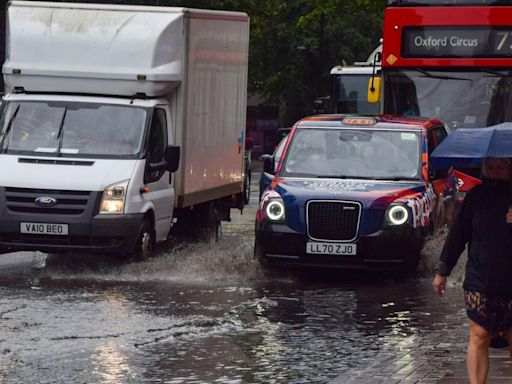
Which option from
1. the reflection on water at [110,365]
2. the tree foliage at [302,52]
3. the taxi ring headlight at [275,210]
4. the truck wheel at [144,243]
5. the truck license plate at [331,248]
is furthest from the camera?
the tree foliage at [302,52]

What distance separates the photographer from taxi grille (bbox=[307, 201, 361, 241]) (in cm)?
1606

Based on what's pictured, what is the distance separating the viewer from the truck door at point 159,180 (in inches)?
685

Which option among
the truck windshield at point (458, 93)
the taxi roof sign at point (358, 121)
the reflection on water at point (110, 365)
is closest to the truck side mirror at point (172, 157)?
the taxi roof sign at point (358, 121)

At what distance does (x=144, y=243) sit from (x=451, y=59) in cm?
645

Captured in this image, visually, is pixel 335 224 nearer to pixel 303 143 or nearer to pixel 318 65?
pixel 303 143

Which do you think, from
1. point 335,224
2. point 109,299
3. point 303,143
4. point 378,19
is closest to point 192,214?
point 303,143

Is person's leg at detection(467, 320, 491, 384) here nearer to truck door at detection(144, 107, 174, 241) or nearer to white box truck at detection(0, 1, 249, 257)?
white box truck at detection(0, 1, 249, 257)

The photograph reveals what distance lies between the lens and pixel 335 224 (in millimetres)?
16094

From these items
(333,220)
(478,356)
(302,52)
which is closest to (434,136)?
(333,220)

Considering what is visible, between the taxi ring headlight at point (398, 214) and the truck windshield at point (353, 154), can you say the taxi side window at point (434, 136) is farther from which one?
the taxi ring headlight at point (398, 214)

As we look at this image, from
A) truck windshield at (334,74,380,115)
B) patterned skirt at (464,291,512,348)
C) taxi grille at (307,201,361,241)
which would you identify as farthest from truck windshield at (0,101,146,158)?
truck windshield at (334,74,380,115)

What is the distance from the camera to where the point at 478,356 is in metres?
8.80

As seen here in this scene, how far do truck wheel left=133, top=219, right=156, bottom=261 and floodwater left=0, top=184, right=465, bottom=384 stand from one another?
0.55 feet

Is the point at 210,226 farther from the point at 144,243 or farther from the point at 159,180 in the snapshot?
the point at 144,243
